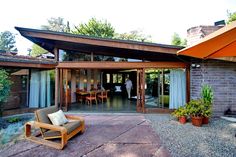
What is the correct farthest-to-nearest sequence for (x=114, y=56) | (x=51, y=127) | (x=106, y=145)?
(x=114, y=56)
(x=106, y=145)
(x=51, y=127)

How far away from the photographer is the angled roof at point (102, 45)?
8.05 m

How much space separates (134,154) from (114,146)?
701mm

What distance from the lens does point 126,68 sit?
9.38m

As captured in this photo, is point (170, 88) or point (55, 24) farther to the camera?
point (55, 24)

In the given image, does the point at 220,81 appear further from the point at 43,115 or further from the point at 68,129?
the point at 43,115

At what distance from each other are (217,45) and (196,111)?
3.59 metres

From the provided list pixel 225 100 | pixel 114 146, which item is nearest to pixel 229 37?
pixel 114 146

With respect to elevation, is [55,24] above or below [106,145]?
above

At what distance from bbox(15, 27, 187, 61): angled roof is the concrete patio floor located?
3.66 metres

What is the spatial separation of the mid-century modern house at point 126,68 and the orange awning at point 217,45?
3.33m

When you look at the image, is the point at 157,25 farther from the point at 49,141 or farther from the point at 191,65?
the point at 49,141

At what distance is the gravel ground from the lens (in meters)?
4.37

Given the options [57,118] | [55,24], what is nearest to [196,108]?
[57,118]

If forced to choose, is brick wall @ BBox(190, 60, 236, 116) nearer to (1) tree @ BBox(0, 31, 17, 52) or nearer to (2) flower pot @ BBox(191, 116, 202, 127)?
(2) flower pot @ BBox(191, 116, 202, 127)
